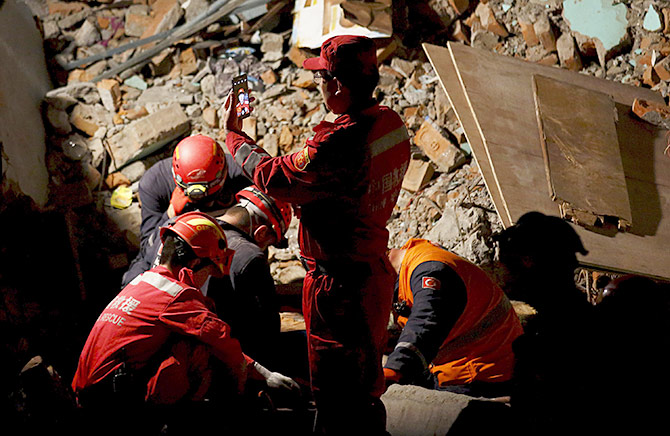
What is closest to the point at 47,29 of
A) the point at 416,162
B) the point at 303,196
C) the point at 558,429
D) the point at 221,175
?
the point at 221,175

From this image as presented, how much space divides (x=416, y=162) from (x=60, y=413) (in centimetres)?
365

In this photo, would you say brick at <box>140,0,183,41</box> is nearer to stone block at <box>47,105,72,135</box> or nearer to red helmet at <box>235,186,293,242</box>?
stone block at <box>47,105,72,135</box>

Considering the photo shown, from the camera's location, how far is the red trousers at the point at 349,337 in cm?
271

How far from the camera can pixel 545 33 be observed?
571 centimetres

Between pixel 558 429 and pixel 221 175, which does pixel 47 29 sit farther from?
pixel 558 429

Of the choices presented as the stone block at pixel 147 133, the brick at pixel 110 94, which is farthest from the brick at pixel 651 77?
the brick at pixel 110 94

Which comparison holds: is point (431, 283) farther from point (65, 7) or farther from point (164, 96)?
point (65, 7)

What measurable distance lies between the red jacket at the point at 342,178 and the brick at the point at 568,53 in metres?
3.61

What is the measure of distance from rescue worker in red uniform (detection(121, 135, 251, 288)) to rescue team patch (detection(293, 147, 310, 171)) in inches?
63.7

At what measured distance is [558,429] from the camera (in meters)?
2.39

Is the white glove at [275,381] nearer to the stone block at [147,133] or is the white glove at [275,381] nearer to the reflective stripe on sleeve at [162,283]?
the reflective stripe on sleeve at [162,283]

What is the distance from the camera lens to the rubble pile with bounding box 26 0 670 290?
17.5 feet

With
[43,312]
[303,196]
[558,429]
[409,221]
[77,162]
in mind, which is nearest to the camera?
[558,429]

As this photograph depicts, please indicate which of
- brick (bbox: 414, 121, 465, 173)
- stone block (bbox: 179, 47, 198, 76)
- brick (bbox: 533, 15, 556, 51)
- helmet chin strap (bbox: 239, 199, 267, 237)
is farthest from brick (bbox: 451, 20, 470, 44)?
helmet chin strap (bbox: 239, 199, 267, 237)
